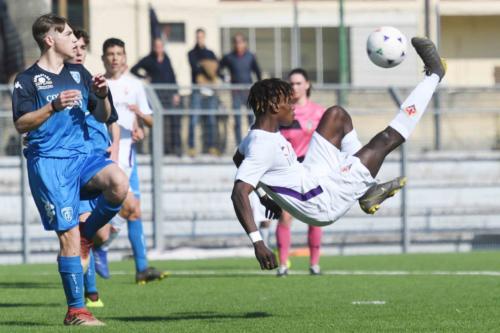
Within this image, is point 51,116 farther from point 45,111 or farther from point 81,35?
point 81,35

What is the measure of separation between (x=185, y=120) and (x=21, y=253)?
3.20m

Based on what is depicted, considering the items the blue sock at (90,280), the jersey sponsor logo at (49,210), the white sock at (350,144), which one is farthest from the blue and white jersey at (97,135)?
the white sock at (350,144)

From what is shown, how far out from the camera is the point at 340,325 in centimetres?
845

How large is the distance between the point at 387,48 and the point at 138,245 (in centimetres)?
356

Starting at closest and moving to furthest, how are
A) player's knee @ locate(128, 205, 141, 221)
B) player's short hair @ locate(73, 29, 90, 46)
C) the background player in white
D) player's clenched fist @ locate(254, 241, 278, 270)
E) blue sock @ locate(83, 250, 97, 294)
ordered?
player's clenched fist @ locate(254, 241, 278, 270) → blue sock @ locate(83, 250, 97, 294) → player's short hair @ locate(73, 29, 90, 46) → the background player in white → player's knee @ locate(128, 205, 141, 221)

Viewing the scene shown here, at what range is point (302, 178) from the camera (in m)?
9.38

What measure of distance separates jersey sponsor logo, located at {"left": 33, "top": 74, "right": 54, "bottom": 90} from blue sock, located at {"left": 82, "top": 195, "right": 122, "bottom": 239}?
94 centimetres

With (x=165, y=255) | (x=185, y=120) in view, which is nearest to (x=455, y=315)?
(x=165, y=255)

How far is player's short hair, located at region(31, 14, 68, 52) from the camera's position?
9.17m

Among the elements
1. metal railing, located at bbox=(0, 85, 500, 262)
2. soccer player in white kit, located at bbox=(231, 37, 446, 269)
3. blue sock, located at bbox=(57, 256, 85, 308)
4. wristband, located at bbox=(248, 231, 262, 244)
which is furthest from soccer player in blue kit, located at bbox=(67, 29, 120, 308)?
metal railing, located at bbox=(0, 85, 500, 262)

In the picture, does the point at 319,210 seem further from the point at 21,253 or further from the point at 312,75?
the point at 312,75

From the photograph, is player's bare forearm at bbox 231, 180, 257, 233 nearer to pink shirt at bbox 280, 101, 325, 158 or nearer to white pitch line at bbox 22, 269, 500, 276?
pink shirt at bbox 280, 101, 325, 158

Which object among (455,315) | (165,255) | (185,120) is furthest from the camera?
(185,120)

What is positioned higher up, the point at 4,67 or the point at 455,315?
the point at 4,67
